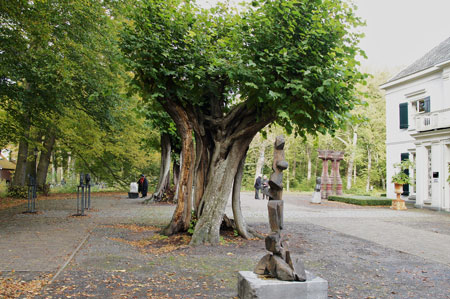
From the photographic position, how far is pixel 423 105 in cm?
2286

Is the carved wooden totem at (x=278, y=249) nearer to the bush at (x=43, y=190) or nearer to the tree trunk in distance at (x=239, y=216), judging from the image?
the tree trunk in distance at (x=239, y=216)

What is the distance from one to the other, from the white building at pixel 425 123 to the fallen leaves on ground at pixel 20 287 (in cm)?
1963

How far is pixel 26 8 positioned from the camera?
11.9 m

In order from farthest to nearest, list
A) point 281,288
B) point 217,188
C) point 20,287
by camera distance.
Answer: point 217,188 < point 20,287 < point 281,288

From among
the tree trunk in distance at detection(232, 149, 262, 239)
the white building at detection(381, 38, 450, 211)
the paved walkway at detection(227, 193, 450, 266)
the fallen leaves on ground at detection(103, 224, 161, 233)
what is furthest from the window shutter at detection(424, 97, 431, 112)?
the fallen leaves on ground at detection(103, 224, 161, 233)

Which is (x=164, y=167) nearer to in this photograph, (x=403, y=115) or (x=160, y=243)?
(x=160, y=243)

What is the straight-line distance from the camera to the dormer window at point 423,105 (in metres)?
22.3

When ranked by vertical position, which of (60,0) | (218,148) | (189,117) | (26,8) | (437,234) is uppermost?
(60,0)

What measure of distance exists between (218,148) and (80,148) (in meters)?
17.7

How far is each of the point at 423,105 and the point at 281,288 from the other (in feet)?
72.4

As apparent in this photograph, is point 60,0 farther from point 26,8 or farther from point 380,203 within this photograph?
point 380,203

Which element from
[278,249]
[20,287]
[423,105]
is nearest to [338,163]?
[423,105]

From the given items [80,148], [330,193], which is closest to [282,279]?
[80,148]

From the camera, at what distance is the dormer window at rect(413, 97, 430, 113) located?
22.3 m
